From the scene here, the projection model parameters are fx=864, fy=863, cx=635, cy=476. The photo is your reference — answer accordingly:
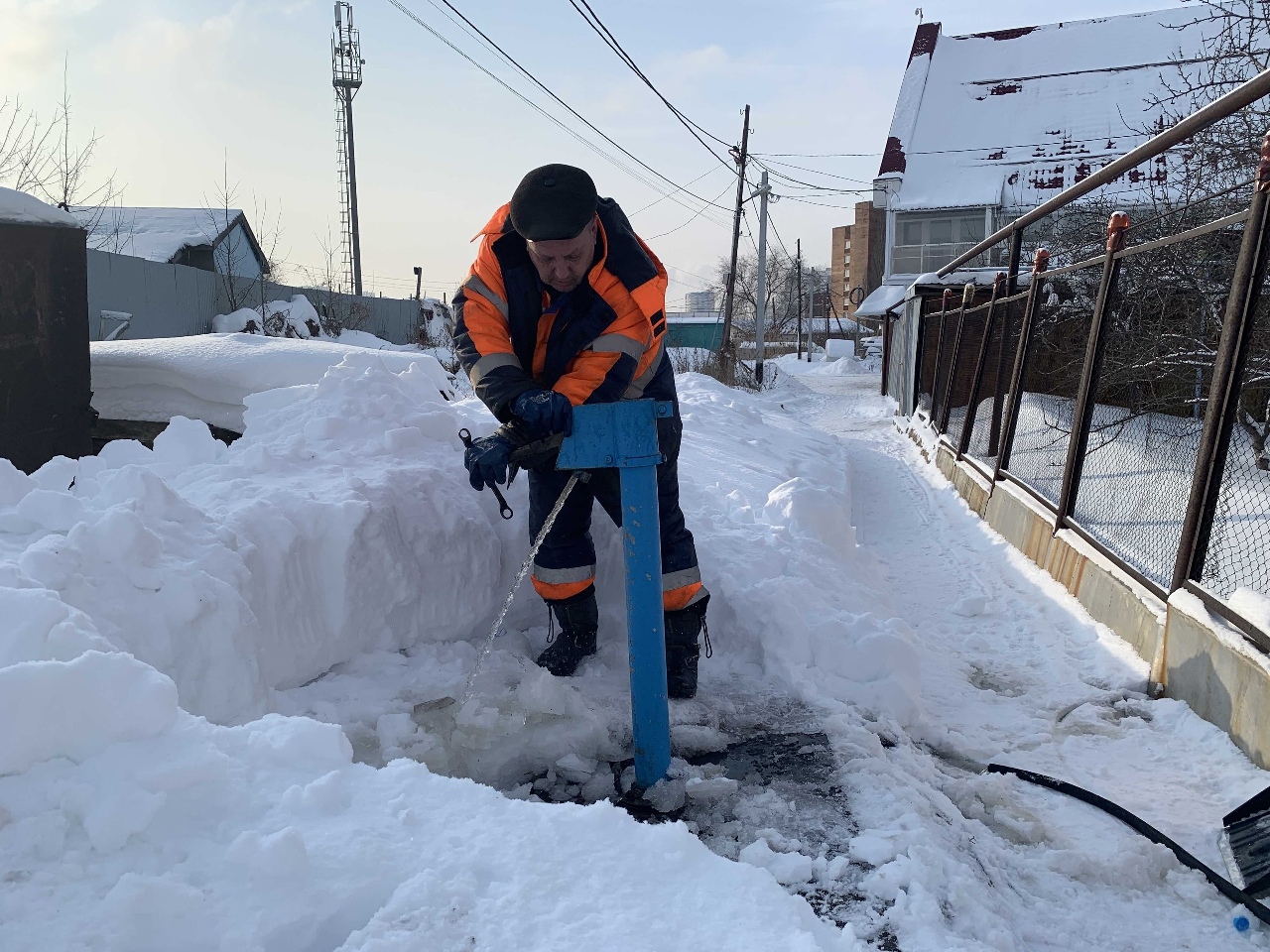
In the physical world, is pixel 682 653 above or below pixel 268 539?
below

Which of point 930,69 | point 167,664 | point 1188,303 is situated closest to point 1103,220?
point 1188,303

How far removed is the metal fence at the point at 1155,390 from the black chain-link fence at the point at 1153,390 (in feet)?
0.05

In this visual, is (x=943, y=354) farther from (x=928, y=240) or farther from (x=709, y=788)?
(x=928, y=240)

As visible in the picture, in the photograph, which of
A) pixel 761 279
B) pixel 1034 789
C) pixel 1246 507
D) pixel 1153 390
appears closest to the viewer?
pixel 1034 789

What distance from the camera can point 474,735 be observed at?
8.77ft

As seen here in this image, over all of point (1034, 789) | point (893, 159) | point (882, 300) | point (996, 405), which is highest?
point (893, 159)

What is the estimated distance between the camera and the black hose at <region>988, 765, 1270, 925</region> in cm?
206

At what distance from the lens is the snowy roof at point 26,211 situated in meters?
4.72

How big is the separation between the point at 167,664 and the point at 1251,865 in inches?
110

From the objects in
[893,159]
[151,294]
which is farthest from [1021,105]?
[151,294]

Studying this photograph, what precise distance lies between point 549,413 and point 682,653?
3.52ft

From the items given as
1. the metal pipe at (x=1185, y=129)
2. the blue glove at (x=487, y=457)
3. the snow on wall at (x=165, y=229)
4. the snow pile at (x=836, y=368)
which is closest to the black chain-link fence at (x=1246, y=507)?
the metal pipe at (x=1185, y=129)

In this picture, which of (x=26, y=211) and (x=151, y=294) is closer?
(x=26, y=211)

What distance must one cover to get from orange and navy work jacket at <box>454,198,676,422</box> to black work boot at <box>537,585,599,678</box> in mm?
804
